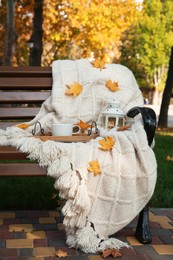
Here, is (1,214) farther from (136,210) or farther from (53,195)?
(136,210)

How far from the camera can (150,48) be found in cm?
4144

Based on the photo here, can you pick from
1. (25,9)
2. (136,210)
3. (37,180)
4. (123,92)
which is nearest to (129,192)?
(136,210)

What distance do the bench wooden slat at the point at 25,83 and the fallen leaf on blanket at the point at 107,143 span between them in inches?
44.2

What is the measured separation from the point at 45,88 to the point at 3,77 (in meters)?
0.35

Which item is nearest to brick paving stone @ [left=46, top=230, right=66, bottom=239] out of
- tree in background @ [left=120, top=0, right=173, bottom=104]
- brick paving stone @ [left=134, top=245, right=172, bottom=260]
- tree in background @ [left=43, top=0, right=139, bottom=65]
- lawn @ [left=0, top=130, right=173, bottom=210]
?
Result: brick paving stone @ [left=134, top=245, right=172, bottom=260]

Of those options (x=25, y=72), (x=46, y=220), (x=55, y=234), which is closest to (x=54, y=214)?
(x=46, y=220)

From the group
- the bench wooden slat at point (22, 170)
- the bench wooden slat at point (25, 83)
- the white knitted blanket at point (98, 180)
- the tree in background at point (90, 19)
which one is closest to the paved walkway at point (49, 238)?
the white knitted blanket at point (98, 180)

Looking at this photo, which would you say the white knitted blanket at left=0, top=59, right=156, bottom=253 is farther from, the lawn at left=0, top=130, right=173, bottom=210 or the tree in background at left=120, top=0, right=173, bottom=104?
the tree in background at left=120, top=0, right=173, bottom=104

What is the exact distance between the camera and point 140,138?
9.30 ft

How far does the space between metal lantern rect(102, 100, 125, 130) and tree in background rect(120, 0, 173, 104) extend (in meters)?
34.8

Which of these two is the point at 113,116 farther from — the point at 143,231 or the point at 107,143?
the point at 143,231

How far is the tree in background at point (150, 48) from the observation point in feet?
127

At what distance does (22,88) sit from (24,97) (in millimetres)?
91

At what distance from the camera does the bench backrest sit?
3.70 m
